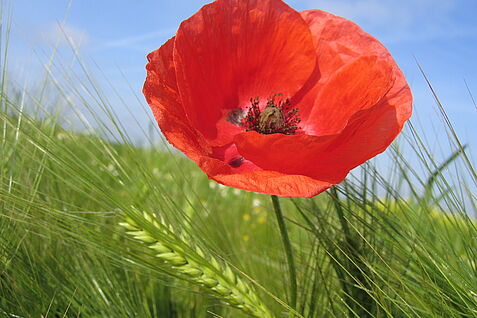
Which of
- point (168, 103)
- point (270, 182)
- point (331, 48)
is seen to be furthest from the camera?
point (331, 48)

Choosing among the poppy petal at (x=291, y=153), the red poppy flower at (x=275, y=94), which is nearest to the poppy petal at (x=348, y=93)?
the red poppy flower at (x=275, y=94)

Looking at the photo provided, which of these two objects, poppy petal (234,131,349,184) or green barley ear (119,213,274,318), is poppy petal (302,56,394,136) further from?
green barley ear (119,213,274,318)

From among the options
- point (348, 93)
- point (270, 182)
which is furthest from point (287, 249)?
point (348, 93)

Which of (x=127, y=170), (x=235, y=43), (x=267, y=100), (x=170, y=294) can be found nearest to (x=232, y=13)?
(x=235, y=43)

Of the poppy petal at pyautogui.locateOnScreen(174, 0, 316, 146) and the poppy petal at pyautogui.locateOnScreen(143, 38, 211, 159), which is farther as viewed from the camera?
the poppy petal at pyautogui.locateOnScreen(174, 0, 316, 146)

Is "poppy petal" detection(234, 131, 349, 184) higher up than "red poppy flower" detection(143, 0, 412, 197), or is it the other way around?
"red poppy flower" detection(143, 0, 412, 197)

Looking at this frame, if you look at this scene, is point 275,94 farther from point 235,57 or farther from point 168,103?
point 168,103

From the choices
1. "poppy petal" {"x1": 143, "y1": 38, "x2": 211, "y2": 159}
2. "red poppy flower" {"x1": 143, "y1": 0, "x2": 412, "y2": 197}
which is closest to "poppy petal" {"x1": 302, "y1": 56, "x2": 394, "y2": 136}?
"red poppy flower" {"x1": 143, "y1": 0, "x2": 412, "y2": 197}
